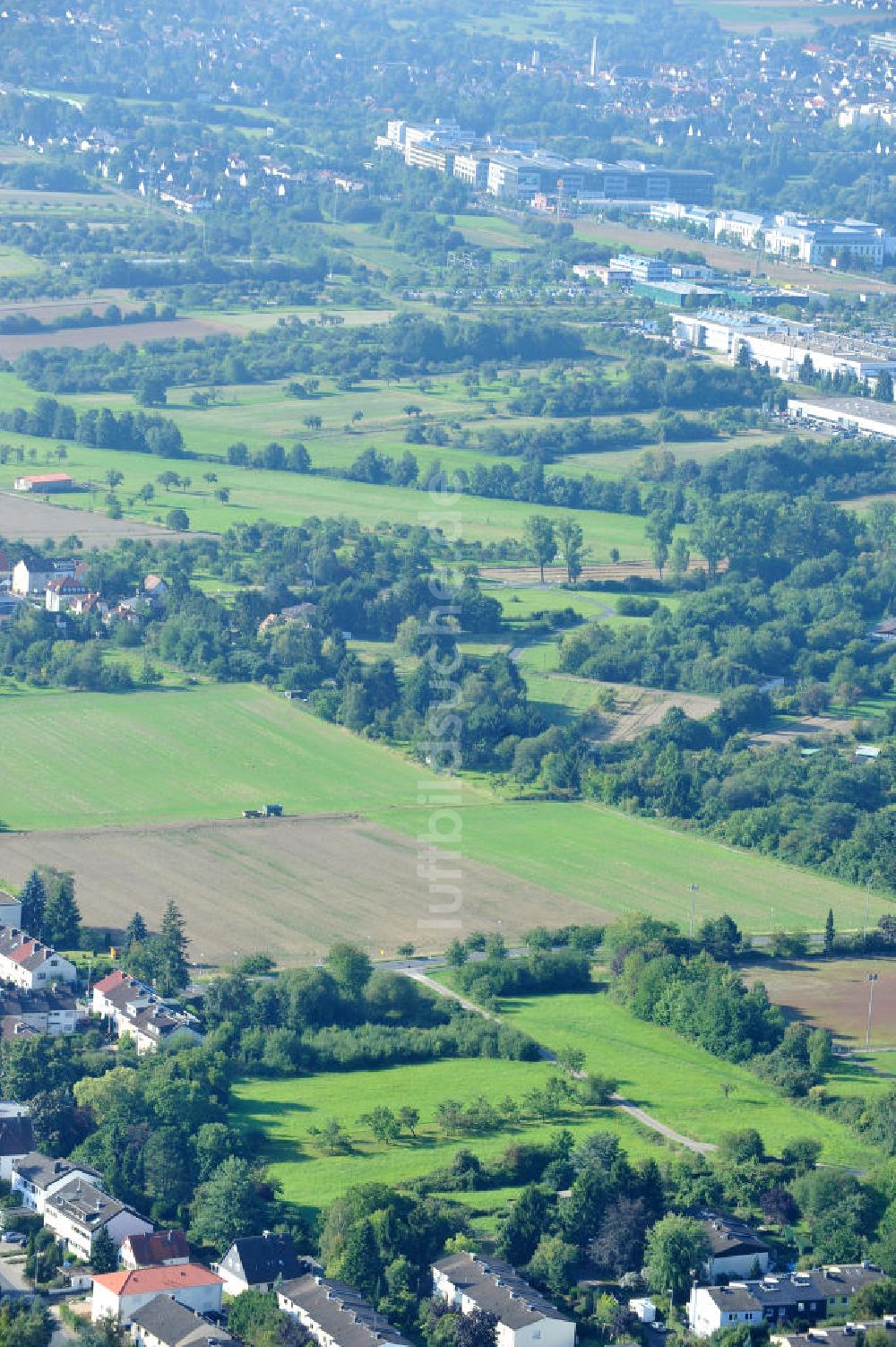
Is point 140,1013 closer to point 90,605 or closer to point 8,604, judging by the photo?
point 90,605

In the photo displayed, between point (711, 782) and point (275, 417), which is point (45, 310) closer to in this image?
point (275, 417)

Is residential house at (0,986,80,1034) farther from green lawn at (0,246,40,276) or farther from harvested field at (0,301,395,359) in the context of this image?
green lawn at (0,246,40,276)

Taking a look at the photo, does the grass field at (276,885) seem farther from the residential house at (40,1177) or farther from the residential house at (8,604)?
the residential house at (8,604)

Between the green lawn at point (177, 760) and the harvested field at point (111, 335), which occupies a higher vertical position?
the harvested field at point (111, 335)

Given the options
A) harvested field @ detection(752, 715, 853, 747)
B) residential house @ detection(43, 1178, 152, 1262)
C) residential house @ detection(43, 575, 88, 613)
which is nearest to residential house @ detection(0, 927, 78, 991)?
residential house @ detection(43, 1178, 152, 1262)

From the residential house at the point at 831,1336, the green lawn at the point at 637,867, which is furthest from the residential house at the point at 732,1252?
the green lawn at the point at 637,867

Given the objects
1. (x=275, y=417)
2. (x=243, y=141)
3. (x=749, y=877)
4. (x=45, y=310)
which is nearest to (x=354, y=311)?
(x=45, y=310)

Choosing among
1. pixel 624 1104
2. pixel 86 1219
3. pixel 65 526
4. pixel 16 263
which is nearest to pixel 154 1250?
pixel 86 1219
